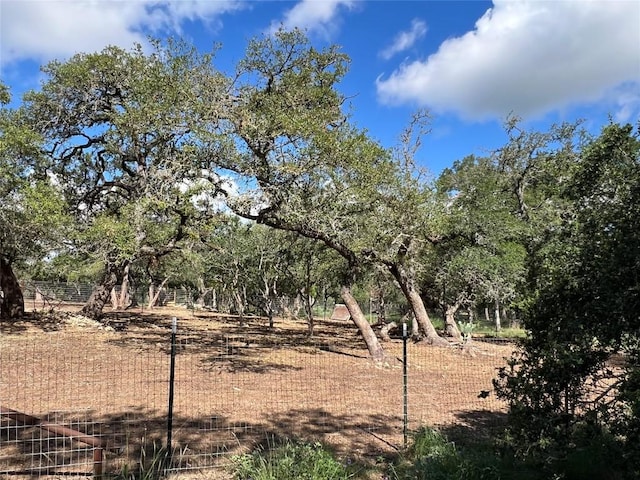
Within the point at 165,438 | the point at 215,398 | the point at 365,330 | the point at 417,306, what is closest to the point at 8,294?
the point at 365,330

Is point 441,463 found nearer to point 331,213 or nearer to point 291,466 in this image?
point 291,466

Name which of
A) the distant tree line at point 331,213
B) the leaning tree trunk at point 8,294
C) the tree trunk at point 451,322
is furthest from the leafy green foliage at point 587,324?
the leaning tree trunk at point 8,294

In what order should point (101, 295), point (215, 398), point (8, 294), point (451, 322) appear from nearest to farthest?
point (215, 398) < point (8, 294) < point (101, 295) < point (451, 322)

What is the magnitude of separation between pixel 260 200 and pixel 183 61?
433 cm

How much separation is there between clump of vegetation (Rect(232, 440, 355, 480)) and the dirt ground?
54 cm

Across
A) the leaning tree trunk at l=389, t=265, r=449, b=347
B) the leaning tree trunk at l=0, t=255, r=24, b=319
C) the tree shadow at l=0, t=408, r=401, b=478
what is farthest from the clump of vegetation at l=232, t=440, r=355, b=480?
the leaning tree trunk at l=0, t=255, r=24, b=319

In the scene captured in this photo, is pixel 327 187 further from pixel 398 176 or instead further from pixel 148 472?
pixel 148 472

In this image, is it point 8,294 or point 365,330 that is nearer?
point 365,330

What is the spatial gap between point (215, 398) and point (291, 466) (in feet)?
12.9

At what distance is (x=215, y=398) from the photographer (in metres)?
7.63

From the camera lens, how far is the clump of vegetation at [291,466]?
3928mm

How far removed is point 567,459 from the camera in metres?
3.92

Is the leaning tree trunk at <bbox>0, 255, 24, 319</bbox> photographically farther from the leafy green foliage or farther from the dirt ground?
the leafy green foliage

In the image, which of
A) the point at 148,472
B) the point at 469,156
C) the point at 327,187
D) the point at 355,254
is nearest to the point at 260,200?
the point at 327,187
